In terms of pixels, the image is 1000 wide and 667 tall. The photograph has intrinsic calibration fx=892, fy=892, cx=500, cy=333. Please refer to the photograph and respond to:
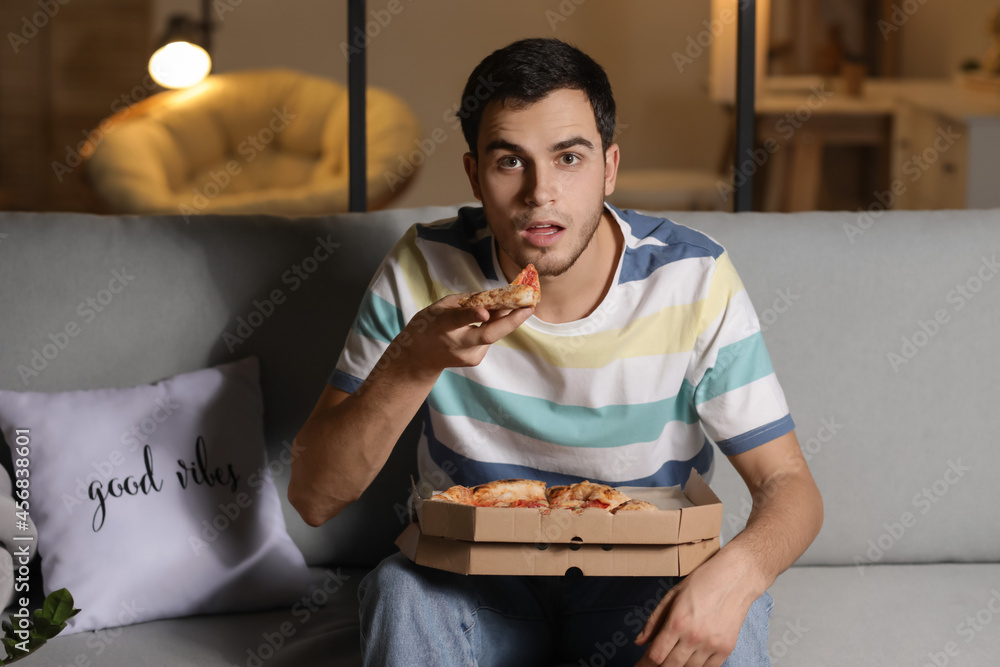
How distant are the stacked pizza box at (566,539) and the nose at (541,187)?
0.41 m

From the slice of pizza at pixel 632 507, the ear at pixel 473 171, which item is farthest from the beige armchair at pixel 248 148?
the slice of pizza at pixel 632 507

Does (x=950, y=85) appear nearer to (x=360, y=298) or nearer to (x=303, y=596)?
(x=360, y=298)

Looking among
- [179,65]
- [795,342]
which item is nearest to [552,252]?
[795,342]

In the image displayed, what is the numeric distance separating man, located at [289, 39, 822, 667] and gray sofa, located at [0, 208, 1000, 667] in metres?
0.23

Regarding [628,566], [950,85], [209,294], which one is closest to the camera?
[628,566]

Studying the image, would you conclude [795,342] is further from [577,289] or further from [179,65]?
[179,65]

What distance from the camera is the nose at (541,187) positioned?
1.12 metres

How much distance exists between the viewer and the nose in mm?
1124

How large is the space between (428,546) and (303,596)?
0.43 metres

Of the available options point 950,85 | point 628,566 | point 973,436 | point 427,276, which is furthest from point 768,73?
point 628,566

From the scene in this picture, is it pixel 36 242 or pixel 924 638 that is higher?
pixel 36 242

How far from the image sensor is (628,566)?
0.92m

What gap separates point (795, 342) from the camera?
143 cm

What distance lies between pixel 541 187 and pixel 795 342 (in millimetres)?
554
